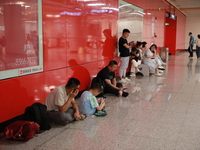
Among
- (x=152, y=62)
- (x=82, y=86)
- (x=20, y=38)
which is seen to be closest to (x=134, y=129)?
(x=20, y=38)

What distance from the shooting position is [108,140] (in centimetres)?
403

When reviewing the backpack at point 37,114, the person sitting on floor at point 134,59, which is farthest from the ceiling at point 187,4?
the backpack at point 37,114

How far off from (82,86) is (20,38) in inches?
113

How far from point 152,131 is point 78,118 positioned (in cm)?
140

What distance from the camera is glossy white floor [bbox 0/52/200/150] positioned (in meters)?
3.84

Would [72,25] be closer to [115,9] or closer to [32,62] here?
[32,62]

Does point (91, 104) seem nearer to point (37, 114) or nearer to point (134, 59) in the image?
point (37, 114)

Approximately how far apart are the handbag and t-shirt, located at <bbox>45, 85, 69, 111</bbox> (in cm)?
75

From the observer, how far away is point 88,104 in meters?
5.23

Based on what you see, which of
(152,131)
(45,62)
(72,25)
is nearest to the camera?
(152,131)

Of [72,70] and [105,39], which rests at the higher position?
[105,39]

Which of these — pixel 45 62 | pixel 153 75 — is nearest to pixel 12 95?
pixel 45 62

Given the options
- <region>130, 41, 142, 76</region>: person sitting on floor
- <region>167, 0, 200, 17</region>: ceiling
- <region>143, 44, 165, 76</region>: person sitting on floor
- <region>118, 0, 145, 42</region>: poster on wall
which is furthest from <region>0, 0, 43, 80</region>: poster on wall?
<region>167, 0, 200, 17</region>: ceiling

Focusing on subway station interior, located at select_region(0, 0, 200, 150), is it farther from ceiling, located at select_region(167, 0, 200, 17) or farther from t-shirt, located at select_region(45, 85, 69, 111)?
ceiling, located at select_region(167, 0, 200, 17)
